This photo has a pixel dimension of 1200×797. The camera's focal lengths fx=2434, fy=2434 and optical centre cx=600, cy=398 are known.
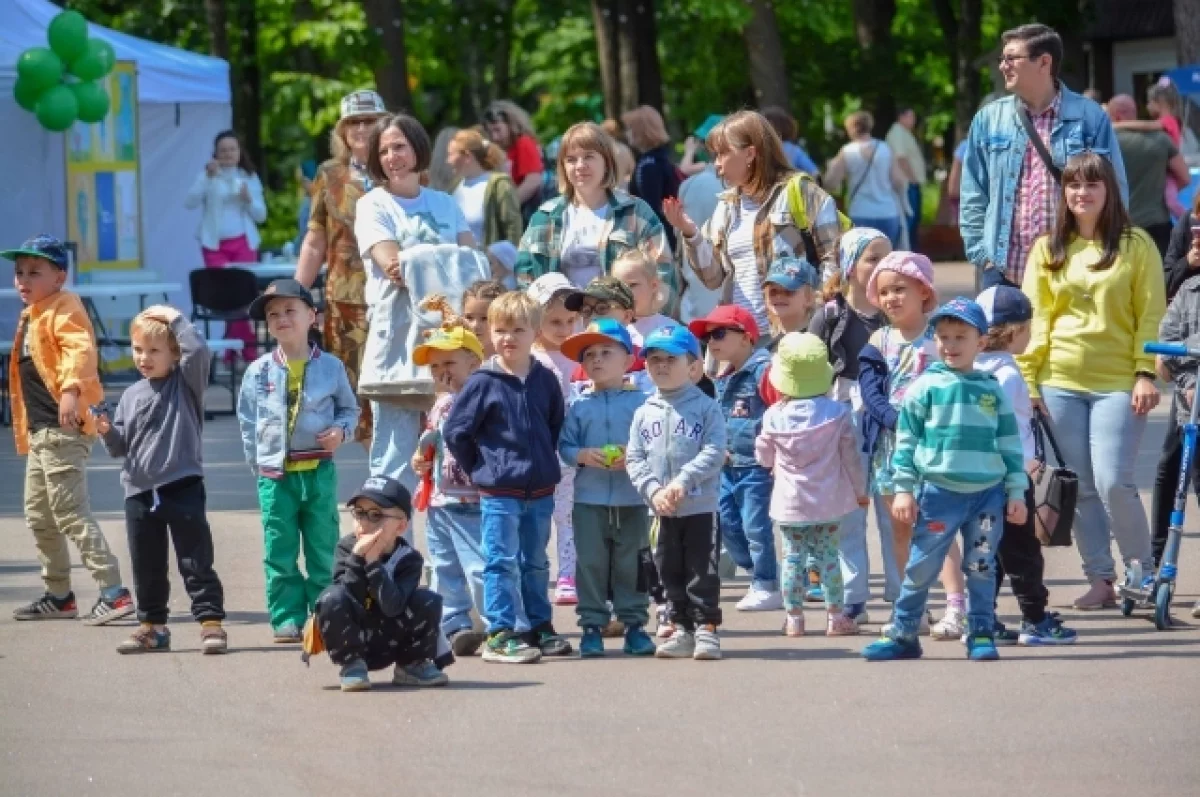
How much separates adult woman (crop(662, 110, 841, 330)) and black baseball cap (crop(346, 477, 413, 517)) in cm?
234

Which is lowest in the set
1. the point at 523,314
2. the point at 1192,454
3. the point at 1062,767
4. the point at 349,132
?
the point at 1062,767

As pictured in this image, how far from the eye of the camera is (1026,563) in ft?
28.4

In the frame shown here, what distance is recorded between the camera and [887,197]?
24.6m

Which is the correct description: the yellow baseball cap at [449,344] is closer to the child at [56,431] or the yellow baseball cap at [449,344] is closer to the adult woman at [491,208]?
the child at [56,431]

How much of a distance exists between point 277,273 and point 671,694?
1240 centimetres

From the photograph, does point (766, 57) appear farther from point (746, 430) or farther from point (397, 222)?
point (746, 430)

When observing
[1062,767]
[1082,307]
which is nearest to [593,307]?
[1082,307]

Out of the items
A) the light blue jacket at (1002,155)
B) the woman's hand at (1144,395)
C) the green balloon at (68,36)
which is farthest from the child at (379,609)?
the green balloon at (68,36)

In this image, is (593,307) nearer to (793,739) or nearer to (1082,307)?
(1082,307)

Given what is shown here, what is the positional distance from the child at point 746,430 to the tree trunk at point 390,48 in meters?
24.5

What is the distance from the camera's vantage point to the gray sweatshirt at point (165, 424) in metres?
9.05

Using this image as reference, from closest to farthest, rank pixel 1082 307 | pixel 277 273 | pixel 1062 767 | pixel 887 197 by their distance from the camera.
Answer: pixel 1062 767, pixel 1082 307, pixel 277 273, pixel 887 197

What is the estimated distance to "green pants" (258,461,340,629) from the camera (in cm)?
908

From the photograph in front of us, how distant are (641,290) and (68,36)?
1086cm
